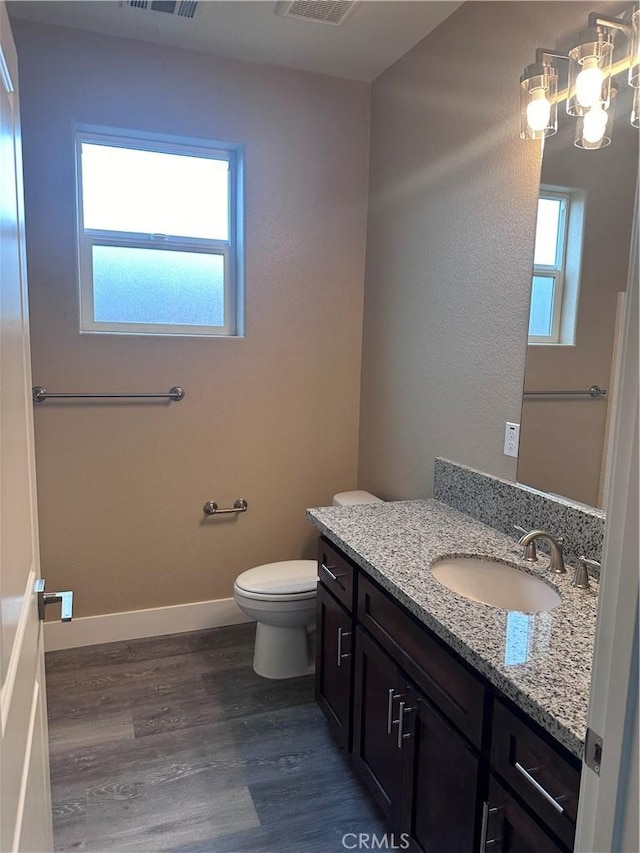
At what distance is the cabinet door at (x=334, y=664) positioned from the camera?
6.24 feet

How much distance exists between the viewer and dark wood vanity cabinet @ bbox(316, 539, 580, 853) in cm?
106

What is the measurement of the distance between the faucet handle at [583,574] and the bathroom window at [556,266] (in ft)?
2.09

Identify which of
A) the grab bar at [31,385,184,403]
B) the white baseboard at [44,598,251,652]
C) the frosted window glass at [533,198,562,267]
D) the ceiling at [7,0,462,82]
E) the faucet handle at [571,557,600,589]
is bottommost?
the white baseboard at [44,598,251,652]

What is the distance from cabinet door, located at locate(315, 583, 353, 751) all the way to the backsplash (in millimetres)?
603

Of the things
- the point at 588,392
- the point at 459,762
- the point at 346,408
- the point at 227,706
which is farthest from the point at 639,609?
the point at 346,408

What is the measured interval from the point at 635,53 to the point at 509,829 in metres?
1.79

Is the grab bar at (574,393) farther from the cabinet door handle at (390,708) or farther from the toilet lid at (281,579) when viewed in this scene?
the toilet lid at (281,579)

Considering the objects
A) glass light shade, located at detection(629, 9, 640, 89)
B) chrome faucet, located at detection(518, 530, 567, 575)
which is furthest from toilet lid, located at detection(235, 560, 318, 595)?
glass light shade, located at detection(629, 9, 640, 89)

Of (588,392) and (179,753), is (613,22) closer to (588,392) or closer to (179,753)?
(588,392)

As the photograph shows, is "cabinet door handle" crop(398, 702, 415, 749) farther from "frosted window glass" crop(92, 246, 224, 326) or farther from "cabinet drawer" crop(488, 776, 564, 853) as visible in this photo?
"frosted window glass" crop(92, 246, 224, 326)

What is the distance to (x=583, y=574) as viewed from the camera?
4.99 feet

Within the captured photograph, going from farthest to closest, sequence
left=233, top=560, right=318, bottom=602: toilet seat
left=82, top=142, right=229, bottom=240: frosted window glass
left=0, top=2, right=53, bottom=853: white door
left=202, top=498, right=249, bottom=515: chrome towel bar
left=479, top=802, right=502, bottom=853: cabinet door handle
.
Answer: left=202, top=498, right=249, bottom=515: chrome towel bar, left=82, top=142, right=229, bottom=240: frosted window glass, left=233, top=560, right=318, bottom=602: toilet seat, left=479, top=802, right=502, bottom=853: cabinet door handle, left=0, top=2, right=53, bottom=853: white door

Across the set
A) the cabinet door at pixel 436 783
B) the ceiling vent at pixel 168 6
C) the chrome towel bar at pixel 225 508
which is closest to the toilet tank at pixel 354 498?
the chrome towel bar at pixel 225 508

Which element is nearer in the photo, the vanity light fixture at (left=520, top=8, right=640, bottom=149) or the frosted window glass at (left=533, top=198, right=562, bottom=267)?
the vanity light fixture at (left=520, top=8, right=640, bottom=149)
